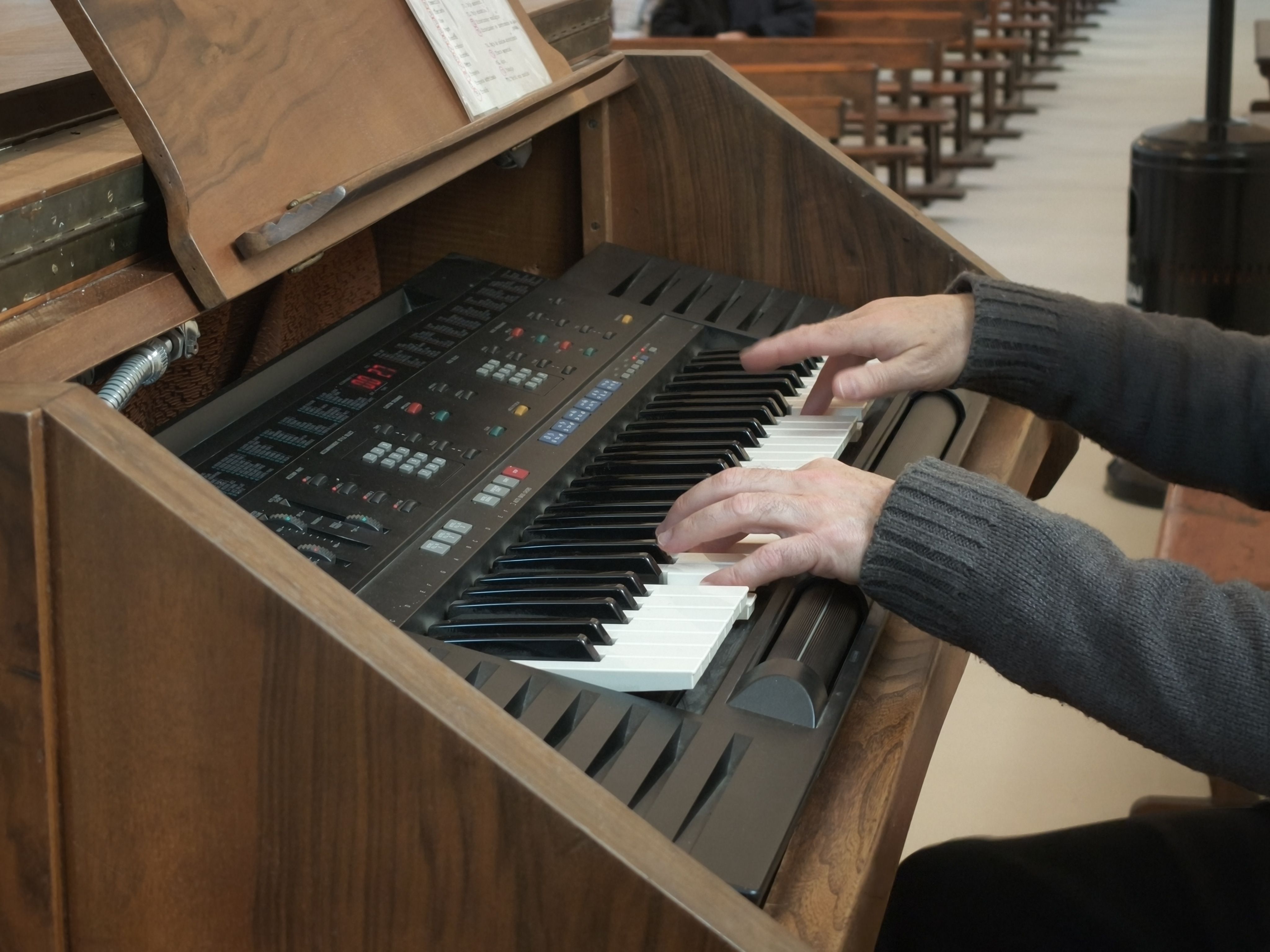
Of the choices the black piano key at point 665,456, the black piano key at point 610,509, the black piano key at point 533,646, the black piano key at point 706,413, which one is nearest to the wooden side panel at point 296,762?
the black piano key at point 533,646

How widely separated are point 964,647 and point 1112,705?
96 mm

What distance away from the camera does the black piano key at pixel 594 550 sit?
3.28 ft

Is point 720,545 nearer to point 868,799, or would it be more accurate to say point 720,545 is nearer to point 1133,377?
point 868,799

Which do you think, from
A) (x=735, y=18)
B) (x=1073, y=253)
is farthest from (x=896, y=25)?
(x=1073, y=253)

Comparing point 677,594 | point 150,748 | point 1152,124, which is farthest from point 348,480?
point 1152,124

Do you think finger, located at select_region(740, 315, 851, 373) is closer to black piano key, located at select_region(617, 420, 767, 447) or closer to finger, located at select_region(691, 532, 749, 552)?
black piano key, located at select_region(617, 420, 767, 447)

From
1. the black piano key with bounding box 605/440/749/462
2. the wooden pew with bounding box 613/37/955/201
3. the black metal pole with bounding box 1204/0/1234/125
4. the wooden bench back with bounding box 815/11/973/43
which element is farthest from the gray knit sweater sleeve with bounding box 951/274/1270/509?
the wooden bench back with bounding box 815/11/973/43

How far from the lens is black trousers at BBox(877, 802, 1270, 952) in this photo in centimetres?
106

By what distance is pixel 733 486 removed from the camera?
3.10ft

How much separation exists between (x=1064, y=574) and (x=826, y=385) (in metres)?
0.49

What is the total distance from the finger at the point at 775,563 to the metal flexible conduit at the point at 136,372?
403 mm

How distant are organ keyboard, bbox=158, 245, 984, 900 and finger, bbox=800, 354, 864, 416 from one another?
2 cm

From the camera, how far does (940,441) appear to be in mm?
1280

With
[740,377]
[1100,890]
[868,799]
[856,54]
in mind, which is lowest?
[1100,890]
